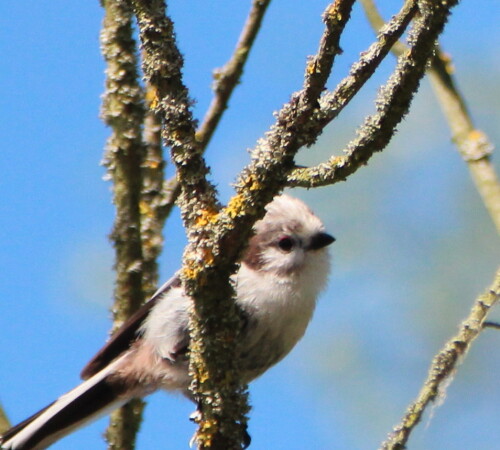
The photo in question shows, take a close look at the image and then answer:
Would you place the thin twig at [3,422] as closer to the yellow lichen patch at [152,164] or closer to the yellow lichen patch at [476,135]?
the yellow lichen patch at [152,164]

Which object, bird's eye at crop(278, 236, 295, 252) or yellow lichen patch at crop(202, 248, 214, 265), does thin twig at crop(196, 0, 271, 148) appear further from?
yellow lichen patch at crop(202, 248, 214, 265)

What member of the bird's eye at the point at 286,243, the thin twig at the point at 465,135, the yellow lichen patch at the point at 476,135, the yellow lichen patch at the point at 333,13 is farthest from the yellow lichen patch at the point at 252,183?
the bird's eye at the point at 286,243

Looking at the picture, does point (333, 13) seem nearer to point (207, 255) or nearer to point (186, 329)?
point (207, 255)

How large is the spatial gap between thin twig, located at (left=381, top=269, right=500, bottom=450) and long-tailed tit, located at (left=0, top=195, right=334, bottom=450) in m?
0.89

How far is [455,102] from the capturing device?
3219mm

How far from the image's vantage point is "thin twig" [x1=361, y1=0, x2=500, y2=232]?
2.99 m

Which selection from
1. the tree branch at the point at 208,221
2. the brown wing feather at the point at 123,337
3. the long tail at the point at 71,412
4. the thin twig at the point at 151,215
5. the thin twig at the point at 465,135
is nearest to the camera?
the tree branch at the point at 208,221

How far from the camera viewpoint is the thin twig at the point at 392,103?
1.79 metres

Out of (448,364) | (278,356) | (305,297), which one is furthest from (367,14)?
(448,364)

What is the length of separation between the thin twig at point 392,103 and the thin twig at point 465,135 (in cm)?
94

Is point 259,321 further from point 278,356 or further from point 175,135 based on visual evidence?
point 175,135

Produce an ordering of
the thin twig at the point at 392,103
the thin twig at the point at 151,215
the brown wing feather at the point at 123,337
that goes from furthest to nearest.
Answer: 1. the thin twig at the point at 151,215
2. the brown wing feather at the point at 123,337
3. the thin twig at the point at 392,103

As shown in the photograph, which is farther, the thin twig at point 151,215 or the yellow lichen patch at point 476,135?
the thin twig at point 151,215

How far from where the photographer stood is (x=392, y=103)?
1958mm
